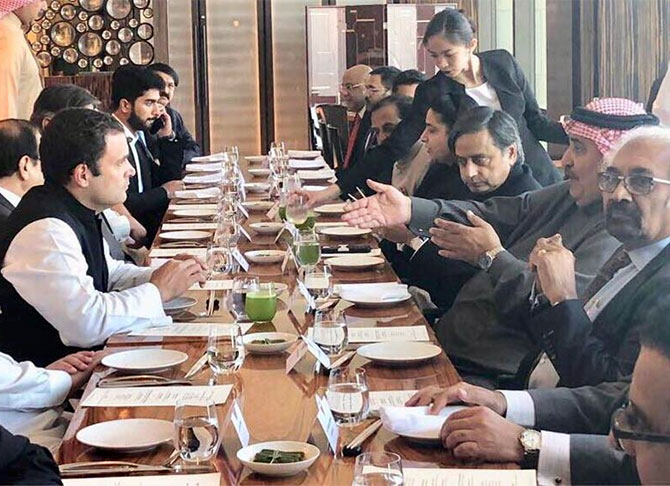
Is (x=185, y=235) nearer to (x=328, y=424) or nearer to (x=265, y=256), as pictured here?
(x=265, y=256)

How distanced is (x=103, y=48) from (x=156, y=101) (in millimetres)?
6480

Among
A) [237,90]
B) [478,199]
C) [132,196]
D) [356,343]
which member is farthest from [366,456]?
[237,90]

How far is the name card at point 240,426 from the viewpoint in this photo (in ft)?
6.25

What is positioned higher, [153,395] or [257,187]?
[257,187]

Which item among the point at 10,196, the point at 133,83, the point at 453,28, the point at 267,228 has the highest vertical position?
the point at 453,28

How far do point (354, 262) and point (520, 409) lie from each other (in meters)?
1.57

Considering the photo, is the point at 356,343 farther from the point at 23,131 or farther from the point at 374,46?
the point at 374,46

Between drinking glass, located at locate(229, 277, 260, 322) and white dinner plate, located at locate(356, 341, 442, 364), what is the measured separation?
45 centimetres

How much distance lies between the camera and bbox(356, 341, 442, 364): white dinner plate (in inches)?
95.4

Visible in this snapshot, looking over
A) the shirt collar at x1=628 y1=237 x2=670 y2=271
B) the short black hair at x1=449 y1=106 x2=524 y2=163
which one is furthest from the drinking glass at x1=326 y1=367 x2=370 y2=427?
the short black hair at x1=449 y1=106 x2=524 y2=163

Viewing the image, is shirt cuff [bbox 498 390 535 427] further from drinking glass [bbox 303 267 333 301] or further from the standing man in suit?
the standing man in suit

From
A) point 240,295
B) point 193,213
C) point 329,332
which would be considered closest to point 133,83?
point 193,213

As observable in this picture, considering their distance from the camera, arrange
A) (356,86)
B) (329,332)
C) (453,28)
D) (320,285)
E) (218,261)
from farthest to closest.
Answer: (356,86)
(453,28)
(218,261)
(320,285)
(329,332)

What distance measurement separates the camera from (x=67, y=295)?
285 cm
